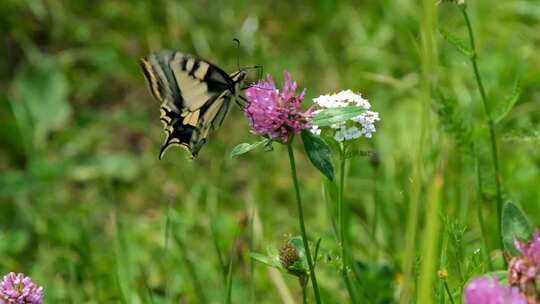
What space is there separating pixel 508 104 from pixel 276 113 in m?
0.53

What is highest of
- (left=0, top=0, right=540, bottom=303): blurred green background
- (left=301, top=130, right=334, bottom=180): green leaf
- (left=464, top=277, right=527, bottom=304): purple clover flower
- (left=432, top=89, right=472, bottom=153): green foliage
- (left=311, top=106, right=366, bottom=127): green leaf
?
(left=0, top=0, right=540, bottom=303): blurred green background

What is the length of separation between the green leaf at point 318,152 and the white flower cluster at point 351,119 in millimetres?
14

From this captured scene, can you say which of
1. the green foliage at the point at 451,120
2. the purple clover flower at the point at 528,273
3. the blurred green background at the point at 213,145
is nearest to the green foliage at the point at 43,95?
the blurred green background at the point at 213,145

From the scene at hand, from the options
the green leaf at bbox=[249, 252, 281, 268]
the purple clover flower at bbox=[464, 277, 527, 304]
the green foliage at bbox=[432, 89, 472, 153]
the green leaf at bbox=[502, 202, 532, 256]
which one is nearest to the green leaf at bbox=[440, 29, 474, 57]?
the green foliage at bbox=[432, 89, 472, 153]

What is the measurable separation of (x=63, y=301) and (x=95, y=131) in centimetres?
120

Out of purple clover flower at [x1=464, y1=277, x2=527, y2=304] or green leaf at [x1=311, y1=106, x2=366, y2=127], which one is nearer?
purple clover flower at [x1=464, y1=277, x2=527, y2=304]

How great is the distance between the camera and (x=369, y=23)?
10.9 ft

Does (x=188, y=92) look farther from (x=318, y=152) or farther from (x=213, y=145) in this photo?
(x=213, y=145)

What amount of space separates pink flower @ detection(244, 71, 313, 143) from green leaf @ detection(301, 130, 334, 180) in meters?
0.04

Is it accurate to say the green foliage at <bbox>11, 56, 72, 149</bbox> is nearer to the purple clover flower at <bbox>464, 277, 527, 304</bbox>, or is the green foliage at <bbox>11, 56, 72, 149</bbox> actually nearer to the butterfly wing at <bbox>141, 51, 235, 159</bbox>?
the butterfly wing at <bbox>141, 51, 235, 159</bbox>

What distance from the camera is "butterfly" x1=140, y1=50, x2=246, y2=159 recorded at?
1.62 metres

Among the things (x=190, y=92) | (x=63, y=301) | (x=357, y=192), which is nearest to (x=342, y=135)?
(x=190, y=92)

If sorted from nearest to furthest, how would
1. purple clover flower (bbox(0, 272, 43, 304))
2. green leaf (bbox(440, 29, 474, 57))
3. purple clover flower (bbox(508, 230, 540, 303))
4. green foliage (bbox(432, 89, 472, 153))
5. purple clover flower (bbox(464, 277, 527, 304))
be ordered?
purple clover flower (bbox(464, 277, 527, 304))
purple clover flower (bbox(508, 230, 540, 303))
purple clover flower (bbox(0, 272, 43, 304))
green leaf (bbox(440, 29, 474, 57))
green foliage (bbox(432, 89, 472, 153))

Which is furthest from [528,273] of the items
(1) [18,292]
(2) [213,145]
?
(2) [213,145]
